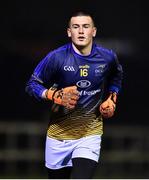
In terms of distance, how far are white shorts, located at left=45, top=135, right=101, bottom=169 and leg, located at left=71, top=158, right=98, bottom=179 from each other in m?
0.05

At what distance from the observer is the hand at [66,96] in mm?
9945

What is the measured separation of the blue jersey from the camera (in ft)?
33.0

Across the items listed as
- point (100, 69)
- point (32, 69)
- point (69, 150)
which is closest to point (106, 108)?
point (100, 69)

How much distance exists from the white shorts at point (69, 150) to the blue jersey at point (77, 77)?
0.09 meters

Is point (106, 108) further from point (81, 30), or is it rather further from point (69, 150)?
point (81, 30)

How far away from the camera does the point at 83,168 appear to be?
995 cm

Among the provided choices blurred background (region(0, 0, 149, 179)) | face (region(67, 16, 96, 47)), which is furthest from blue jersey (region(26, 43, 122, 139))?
blurred background (region(0, 0, 149, 179))

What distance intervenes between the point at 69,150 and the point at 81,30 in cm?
128

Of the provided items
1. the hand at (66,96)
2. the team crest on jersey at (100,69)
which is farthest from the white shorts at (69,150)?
the team crest on jersey at (100,69)

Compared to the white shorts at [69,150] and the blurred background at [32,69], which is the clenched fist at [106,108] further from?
the blurred background at [32,69]

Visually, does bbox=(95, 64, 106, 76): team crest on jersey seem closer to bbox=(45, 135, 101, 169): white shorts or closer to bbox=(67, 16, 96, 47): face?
bbox=(67, 16, 96, 47): face

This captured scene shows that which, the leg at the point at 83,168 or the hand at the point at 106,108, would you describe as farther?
the hand at the point at 106,108

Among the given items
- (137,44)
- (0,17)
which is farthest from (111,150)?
(0,17)

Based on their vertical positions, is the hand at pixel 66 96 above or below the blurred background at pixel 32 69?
above
